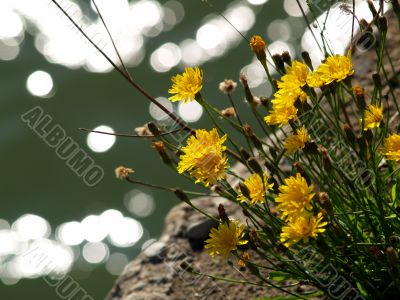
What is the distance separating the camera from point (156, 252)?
3.41 metres

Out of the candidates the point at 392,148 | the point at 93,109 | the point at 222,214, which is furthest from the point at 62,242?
the point at 392,148

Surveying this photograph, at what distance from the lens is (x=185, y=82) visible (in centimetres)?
236

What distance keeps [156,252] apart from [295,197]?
1.55 m

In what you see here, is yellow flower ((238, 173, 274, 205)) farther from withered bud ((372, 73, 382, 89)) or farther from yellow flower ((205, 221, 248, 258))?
withered bud ((372, 73, 382, 89))

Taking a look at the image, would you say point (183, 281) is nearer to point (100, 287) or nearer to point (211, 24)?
point (100, 287)

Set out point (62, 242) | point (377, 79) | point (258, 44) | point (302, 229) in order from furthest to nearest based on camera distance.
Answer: point (62, 242)
point (258, 44)
point (377, 79)
point (302, 229)

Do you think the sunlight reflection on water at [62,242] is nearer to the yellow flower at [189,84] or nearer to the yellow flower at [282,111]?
the yellow flower at [189,84]

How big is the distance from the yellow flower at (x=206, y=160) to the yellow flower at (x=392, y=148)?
463 millimetres

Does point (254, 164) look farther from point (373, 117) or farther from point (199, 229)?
point (199, 229)

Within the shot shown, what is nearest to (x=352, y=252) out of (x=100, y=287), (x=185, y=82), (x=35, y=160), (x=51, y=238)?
(x=185, y=82)

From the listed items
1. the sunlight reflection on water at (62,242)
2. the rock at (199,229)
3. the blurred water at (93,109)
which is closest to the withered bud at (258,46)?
the rock at (199,229)

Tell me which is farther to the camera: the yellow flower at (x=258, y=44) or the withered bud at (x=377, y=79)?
the yellow flower at (x=258, y=44)

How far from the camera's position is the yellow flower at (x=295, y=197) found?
1948 mm

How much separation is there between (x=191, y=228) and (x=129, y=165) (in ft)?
7.52
